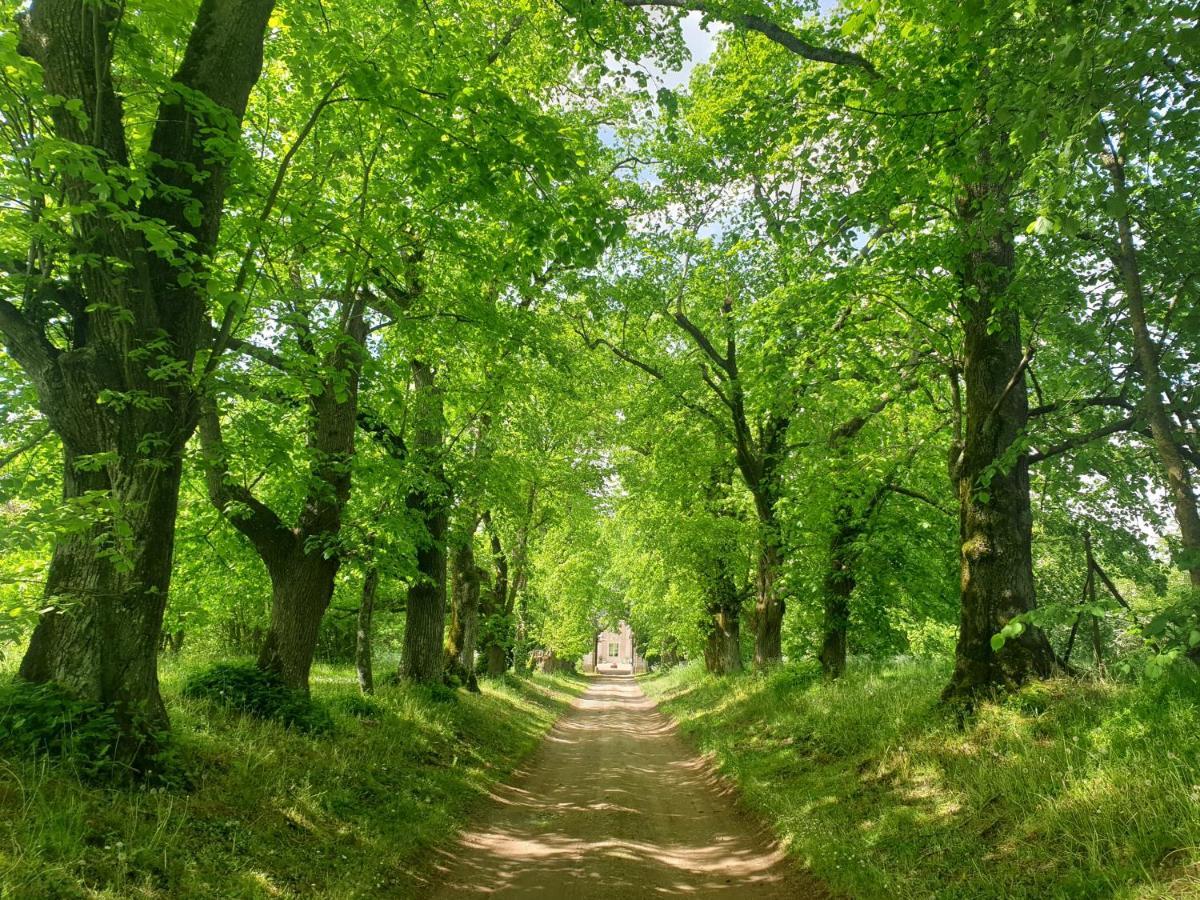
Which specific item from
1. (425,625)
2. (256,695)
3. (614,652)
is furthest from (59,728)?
(614,652)

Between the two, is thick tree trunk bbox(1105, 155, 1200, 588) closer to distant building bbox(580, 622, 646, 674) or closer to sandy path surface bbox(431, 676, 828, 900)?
sandy path surface bbox(431, 676, 828, 900)

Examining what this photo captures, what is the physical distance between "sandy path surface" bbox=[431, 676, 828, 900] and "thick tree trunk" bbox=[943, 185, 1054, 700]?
327 cm

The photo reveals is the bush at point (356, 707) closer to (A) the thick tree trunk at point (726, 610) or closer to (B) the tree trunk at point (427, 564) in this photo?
(B) the tree trunk at point (427, 564)

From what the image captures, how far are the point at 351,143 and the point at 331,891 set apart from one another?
7.86m

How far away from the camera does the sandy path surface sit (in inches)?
245

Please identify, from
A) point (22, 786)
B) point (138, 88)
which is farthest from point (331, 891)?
point (138, 88)

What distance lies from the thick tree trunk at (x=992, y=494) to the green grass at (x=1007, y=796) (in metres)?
0.57

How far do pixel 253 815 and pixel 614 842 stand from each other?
3.94 m

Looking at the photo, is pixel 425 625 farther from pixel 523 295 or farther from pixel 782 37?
pixel 782 37

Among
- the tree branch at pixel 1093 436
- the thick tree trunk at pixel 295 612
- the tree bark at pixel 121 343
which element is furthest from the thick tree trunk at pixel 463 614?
the tree branch at pixel 1093 436

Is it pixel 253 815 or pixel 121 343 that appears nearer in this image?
pixel 121 343

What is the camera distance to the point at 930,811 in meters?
6.30

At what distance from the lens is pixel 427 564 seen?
14.2 meters

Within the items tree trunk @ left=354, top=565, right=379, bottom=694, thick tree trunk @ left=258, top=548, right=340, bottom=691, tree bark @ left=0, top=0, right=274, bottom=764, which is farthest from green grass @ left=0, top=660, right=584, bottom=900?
tree trunk @ left=354, top=565, right=379, bottom=694
